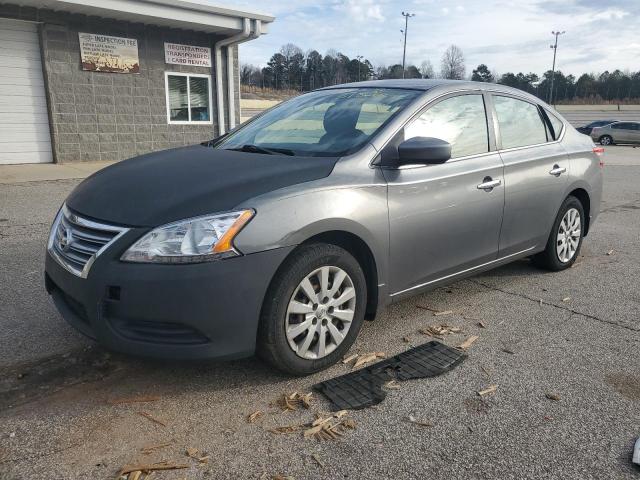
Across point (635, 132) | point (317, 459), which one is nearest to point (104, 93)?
point (317, 459)

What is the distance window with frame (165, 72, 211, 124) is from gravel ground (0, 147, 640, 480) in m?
11.2

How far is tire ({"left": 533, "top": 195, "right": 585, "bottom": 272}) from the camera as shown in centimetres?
495

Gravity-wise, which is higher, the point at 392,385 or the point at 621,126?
the point at 621,126

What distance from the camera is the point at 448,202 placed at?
370 centimetres

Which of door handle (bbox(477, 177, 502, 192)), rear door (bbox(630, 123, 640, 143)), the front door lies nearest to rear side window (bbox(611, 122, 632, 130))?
rear door (bbox(630, 123, 640, 143))

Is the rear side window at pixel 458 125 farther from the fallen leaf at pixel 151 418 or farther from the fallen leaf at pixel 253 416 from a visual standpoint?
the fallen leaf at pixel 151 418

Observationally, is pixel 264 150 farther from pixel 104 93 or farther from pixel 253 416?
pixel 104 93

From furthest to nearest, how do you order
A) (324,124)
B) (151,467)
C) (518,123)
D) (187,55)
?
(187,55) < (518,123) < (324,124) < (151,467)

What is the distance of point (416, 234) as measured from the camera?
3500 mm

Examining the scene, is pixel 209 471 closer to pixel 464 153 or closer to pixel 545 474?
pixel 545 474

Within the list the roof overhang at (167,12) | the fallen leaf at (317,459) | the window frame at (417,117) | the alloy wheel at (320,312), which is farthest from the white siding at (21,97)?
the fallen leaf at (317,459)

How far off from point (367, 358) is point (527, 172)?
7.06 feet

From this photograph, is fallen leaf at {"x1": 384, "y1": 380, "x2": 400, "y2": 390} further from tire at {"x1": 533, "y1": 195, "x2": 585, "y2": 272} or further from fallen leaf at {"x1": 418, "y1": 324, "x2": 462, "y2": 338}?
tire at {"x1": 533, "y1": 195, "x2": 585, "y2": 272}

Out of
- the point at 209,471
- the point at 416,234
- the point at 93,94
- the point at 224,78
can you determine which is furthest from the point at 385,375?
the point at 224,78
